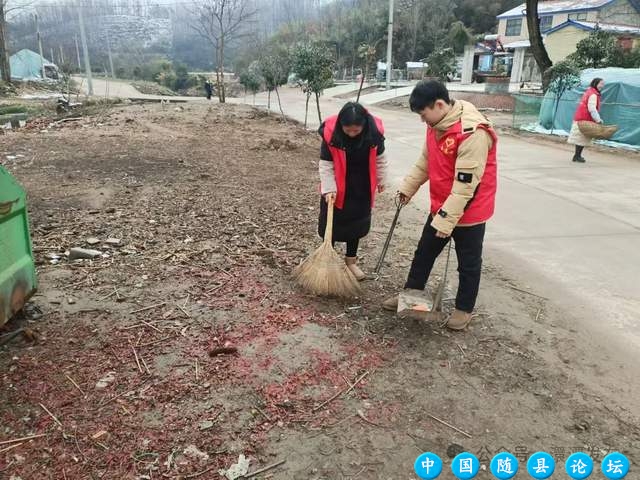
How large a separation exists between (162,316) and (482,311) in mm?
2188

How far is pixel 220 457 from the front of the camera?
2182 mm

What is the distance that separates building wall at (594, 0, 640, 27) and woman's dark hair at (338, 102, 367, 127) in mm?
42844

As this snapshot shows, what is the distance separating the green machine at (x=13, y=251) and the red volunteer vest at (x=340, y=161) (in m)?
1.82

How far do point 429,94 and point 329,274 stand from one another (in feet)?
4.62

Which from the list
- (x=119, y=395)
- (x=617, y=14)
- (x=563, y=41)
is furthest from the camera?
(x=617, y=14)

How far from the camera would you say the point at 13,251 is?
2875mm

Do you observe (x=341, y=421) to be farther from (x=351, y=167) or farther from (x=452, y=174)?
(x=351, y=167)

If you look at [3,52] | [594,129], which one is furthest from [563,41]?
[3,52]

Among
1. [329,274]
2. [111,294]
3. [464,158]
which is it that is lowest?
[111,294]

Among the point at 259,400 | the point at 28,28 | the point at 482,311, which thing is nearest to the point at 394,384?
the point at 259,400

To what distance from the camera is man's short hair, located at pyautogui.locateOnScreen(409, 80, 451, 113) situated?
273 centimetres

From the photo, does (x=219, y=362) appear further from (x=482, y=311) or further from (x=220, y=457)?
(x=482, y=311)

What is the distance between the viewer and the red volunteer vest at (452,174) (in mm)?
2830

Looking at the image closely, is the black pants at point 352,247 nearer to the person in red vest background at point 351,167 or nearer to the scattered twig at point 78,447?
the person in red vest background at point 351,167
